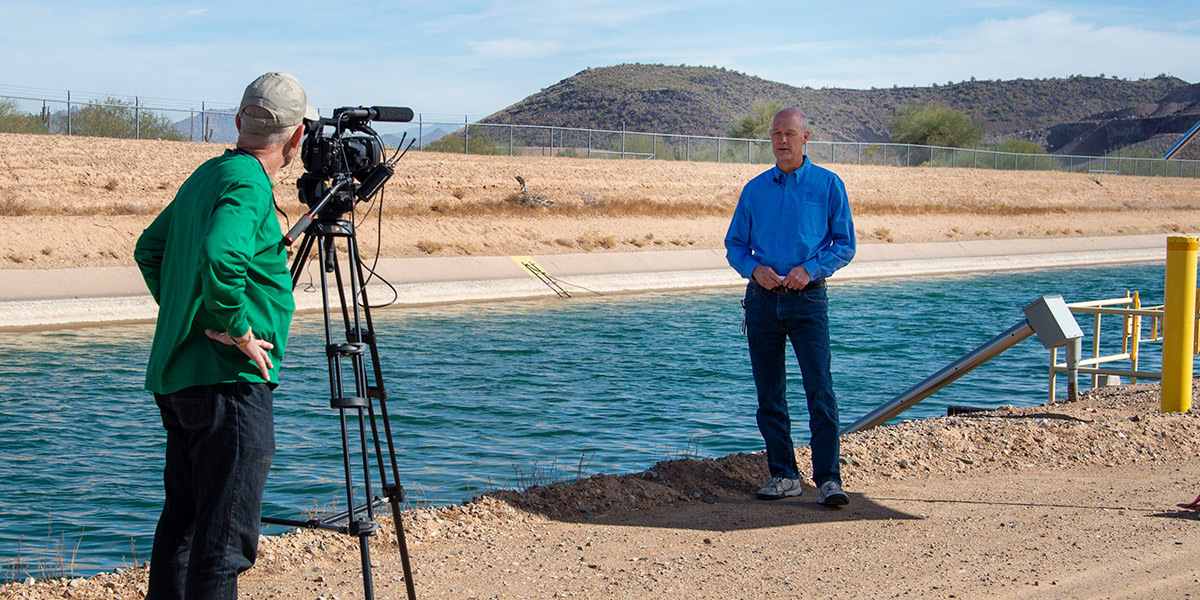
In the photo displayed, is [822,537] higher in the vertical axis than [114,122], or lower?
lower

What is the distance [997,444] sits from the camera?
24.1 feet

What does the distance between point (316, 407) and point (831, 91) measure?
480ft

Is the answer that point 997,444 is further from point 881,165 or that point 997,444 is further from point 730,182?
point 881,165

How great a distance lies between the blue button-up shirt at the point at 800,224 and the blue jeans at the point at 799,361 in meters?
0.16

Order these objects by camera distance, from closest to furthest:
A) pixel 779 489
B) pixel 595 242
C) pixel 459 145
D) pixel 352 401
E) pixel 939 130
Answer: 1. pixel 352 401
2. pixel 779 489
3. pixel 595 242
4. pixel 459 145
5. pixel 939 130

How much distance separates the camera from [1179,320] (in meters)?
7.65

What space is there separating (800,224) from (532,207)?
34.7m

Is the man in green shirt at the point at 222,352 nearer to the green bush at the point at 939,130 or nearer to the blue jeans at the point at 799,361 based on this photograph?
the blue jeans at the point at 799,361

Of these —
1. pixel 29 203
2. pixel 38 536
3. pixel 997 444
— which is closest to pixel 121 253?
pixel 29 203

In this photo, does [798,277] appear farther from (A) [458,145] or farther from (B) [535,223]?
(A) [458,145]

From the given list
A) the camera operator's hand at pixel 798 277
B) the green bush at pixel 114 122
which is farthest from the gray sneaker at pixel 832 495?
the green bush at pixel 114 122

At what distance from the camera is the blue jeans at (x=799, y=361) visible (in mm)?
5973

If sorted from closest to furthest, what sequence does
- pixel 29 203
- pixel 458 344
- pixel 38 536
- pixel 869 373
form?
1. pixel 38 536
2. pixel 869 373
3. pixel 458 344
4. pixel 29 203

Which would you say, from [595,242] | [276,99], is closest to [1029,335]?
[276,99]
